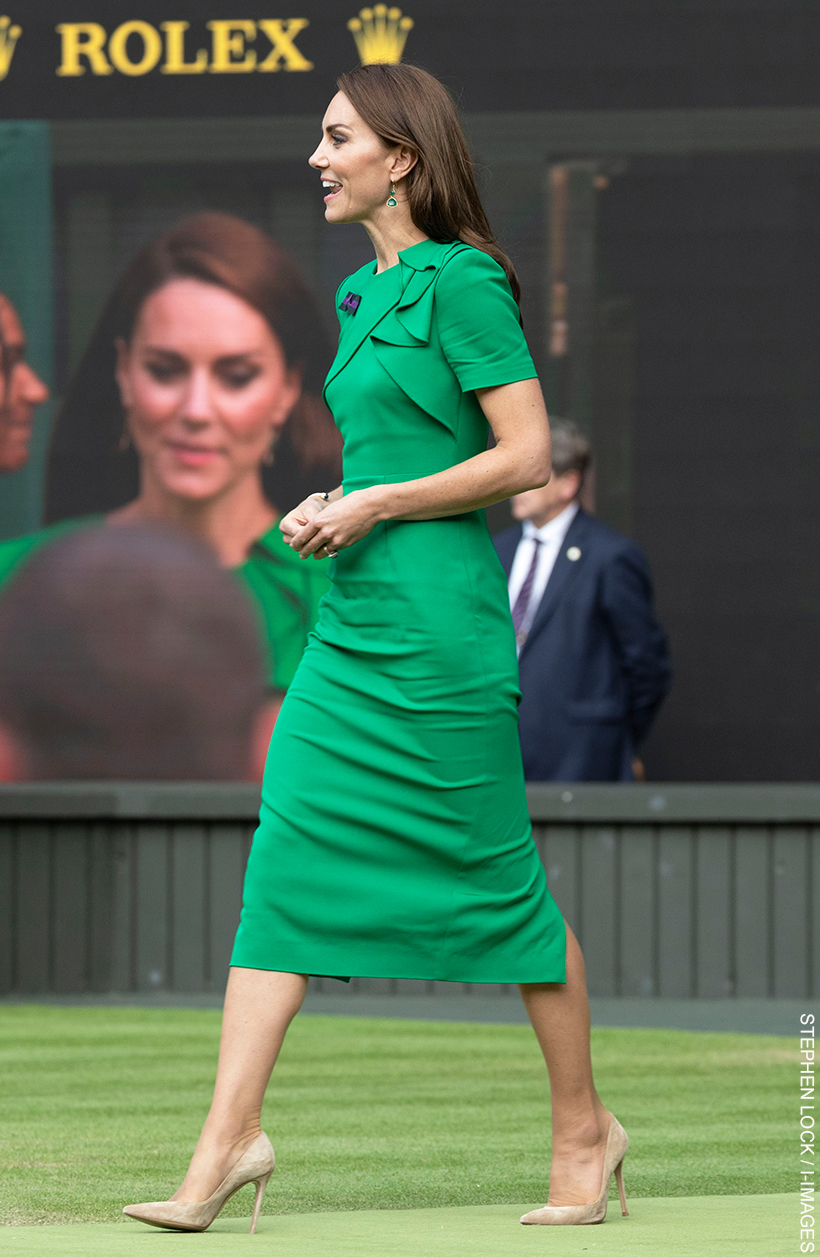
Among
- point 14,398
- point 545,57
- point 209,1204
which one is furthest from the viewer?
point 14,398

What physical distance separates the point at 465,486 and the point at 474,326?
246 mm

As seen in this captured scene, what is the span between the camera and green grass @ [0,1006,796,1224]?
3920mm

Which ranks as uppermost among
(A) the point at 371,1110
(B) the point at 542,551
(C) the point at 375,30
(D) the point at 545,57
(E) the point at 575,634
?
(C) the point at 375,30

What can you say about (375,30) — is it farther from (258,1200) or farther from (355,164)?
(258,1200)

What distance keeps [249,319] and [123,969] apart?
2.40 metres

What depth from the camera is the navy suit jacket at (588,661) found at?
7.60 meters

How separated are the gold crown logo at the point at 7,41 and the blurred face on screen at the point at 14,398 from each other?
0.95m

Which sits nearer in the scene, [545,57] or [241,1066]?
[241,1066]

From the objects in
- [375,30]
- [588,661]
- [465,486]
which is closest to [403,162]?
[465,486]

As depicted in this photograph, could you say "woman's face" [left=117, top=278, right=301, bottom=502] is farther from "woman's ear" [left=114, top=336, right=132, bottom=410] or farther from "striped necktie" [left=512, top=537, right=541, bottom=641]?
"striped necktie" [left=512, top=537, right=541, bottom=641]

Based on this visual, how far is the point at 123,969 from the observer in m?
7.50

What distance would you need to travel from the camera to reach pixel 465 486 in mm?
3291

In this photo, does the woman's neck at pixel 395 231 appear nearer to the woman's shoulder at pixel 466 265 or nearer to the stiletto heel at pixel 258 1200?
the woman's shoulder at pixel 466 265

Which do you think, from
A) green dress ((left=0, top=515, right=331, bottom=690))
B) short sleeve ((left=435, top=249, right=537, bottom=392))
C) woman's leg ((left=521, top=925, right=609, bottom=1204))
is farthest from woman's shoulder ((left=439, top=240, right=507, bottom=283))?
green dress ((left=0, top=515, right=331, bottom=690))
